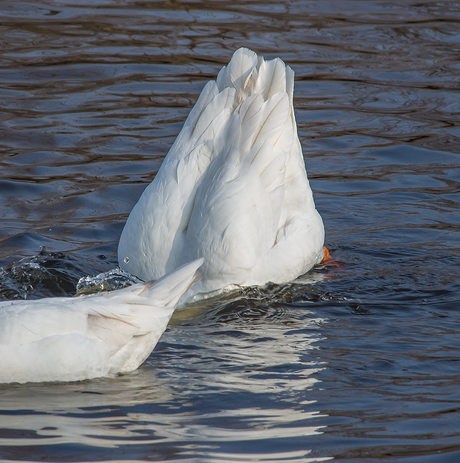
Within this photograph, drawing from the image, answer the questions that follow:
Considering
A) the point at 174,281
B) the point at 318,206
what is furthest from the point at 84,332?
the point at 318,206

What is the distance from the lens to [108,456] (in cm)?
336

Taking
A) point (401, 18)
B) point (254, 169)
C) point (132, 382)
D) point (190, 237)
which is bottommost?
point (132, 382)

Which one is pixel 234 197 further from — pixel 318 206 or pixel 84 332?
pixel 318 206

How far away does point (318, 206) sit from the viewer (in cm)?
736

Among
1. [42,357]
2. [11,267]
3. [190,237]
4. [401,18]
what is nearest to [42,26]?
[401,18]

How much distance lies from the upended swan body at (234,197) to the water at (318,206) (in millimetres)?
287

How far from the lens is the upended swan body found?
5156 millimetres

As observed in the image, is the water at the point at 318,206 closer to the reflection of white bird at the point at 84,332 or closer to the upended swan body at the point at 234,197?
the reflection of white bird at the point at 84,332

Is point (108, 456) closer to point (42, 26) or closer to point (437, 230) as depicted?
point (437, 230)

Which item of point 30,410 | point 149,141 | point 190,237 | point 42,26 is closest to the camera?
point 30,410

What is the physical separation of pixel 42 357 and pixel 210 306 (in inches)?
58.9

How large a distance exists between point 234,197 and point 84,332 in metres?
1.50

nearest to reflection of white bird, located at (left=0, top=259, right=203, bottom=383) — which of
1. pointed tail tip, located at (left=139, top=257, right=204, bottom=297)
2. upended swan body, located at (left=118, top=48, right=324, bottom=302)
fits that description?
pointed tail tip, located at (left=139, top=257, right=204, bottom=297)

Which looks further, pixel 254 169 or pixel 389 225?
pixel 389 225
